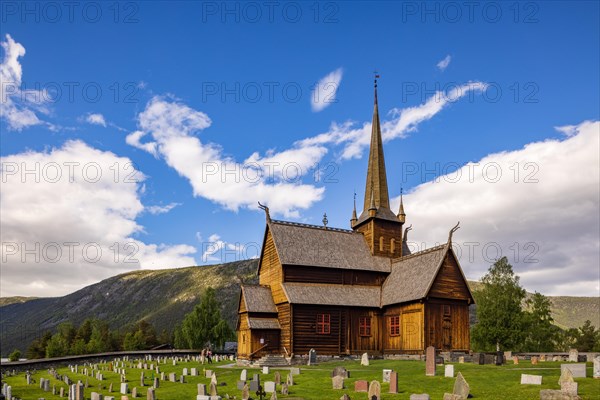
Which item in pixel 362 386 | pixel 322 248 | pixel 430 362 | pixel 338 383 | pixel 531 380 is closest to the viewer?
pixel 531 380

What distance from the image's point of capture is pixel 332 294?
42719mm

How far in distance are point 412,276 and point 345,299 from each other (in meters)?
5.93

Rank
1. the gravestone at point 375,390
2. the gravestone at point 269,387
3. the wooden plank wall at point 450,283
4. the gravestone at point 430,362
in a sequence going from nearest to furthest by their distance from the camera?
1. the gravestone at point 375,390
2. the gravestone at point 269,387
3. the gravestone at point 430,362
4. the wooden plank wall at point 450,283

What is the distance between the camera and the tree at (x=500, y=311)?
196ft

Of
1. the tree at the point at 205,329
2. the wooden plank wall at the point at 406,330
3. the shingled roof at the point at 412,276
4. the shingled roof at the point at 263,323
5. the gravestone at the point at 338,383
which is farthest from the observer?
the tree at the point at 205,329

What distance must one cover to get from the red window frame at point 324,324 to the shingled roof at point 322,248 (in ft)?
14.2

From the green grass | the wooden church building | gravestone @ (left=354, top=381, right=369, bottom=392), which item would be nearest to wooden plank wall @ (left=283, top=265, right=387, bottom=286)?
the wooden church building

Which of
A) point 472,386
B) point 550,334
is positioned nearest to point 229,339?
point 550,334

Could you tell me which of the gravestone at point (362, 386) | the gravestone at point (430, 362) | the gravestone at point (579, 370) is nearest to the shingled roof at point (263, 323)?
the gravestone at point (430, 362)

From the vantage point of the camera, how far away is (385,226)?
49.7m

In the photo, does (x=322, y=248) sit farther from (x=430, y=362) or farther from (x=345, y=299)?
(x=430, y=362)

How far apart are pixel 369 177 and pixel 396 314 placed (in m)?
16.0

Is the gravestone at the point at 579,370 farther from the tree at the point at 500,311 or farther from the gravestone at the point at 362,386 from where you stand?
the tree at the point at 500,311

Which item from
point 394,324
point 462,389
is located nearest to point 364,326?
point 394,324
